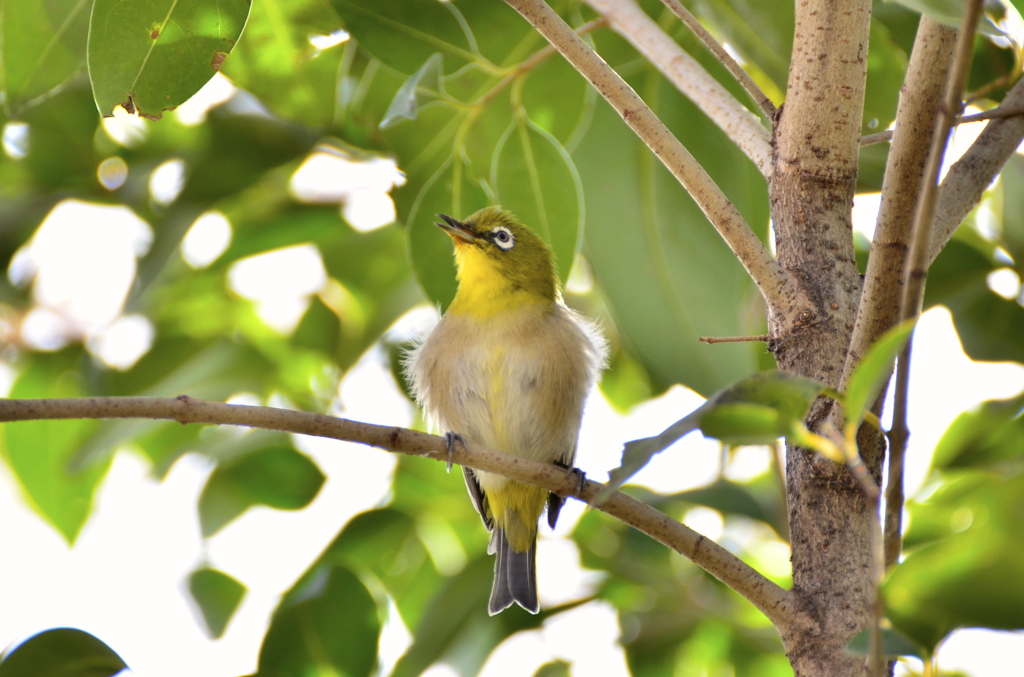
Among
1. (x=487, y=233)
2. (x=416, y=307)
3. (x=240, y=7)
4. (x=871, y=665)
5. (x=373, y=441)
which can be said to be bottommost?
(x=871, y=665)

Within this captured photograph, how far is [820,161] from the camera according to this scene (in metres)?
2.08

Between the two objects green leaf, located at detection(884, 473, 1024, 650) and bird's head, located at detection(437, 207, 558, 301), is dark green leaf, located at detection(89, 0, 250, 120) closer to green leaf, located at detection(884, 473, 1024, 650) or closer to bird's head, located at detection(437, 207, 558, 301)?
green leaf, located at detection(884, 473, 1024, 650)

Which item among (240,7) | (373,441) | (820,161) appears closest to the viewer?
(373,441)

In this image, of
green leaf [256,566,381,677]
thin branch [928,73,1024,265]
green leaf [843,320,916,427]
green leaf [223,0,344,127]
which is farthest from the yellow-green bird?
green leaf [843,320,916,427]

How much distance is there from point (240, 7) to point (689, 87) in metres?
1.10

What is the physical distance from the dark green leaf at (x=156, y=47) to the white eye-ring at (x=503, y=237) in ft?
7.85

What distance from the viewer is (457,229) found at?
3.94 meters

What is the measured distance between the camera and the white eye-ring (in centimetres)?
463

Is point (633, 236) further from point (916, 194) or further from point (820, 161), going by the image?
point (916, 194)

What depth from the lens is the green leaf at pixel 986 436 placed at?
3.40m

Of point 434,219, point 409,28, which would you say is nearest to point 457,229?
point 434,219

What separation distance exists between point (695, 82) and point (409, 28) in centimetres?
113

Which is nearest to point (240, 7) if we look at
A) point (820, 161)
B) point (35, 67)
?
point (35, 67)

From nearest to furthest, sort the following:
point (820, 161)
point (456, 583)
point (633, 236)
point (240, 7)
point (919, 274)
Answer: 1. point (919, 274)
2. point (820, 161)
3. point (240, 7)
4. point (633, 236)
5. point (456, 583)
